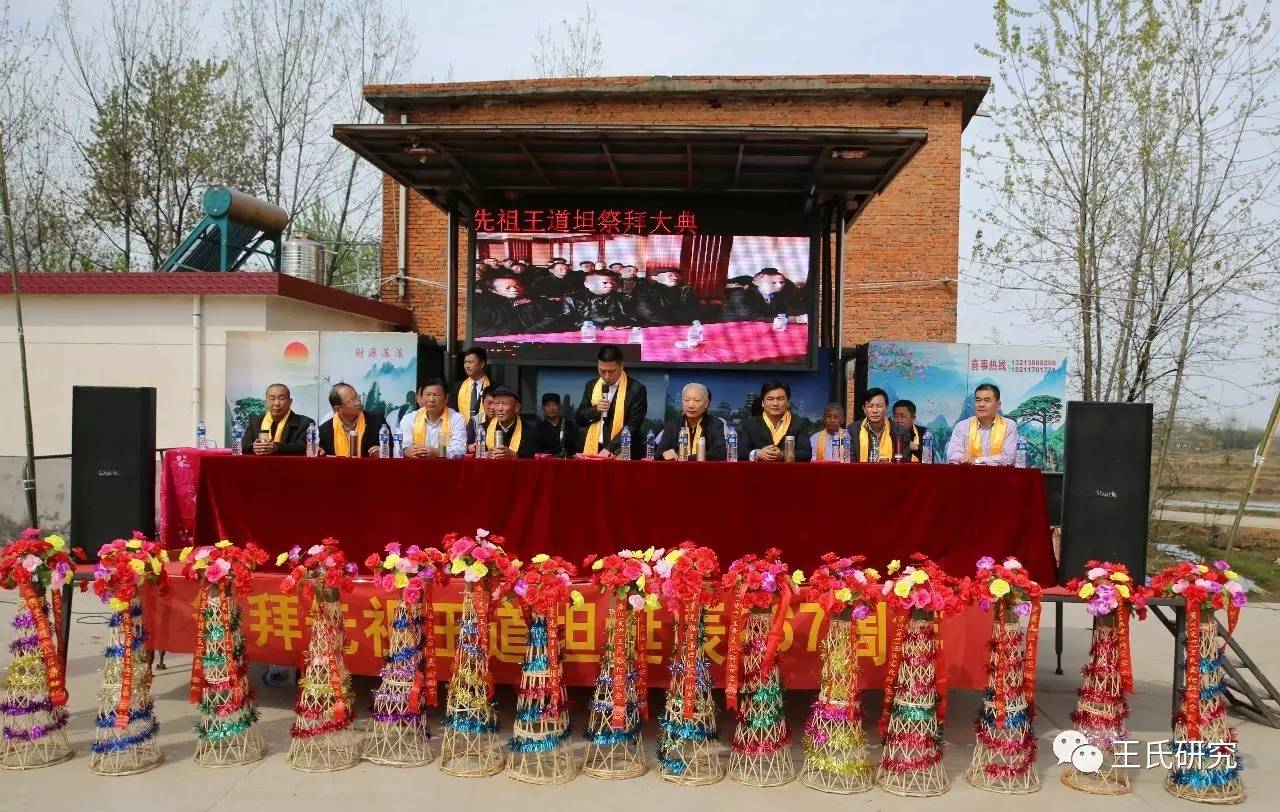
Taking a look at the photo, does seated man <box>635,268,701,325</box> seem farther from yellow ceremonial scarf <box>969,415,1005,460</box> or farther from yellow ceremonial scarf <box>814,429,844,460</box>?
yellow ceremonial scarf <box>969,415,1005,460</box>

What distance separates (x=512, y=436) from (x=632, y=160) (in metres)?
3.22

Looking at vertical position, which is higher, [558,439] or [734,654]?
[558,439]

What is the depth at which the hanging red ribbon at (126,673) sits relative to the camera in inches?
154

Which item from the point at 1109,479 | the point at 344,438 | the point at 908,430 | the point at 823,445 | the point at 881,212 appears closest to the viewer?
the point at 1109,479

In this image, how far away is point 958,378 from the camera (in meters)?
10.1

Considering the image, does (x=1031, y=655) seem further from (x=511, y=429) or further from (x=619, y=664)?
(x=511, y=429)

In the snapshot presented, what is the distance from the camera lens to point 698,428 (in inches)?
203

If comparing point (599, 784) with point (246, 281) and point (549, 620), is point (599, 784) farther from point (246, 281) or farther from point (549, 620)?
point (246, 281)

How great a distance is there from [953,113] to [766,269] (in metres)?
5.60

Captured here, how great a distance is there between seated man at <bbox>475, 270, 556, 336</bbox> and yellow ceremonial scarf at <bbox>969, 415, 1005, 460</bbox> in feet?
14.3

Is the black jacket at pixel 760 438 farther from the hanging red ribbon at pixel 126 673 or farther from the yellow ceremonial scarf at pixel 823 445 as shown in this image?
the hanging red ribbon at pixel 126 673

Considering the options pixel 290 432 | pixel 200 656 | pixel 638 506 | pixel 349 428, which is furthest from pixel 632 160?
pixel 200 656

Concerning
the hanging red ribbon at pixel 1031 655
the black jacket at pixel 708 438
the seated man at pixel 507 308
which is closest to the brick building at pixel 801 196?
the seated man at pixel 507 308

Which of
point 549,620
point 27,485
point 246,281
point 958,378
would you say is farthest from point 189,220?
point 549,620
